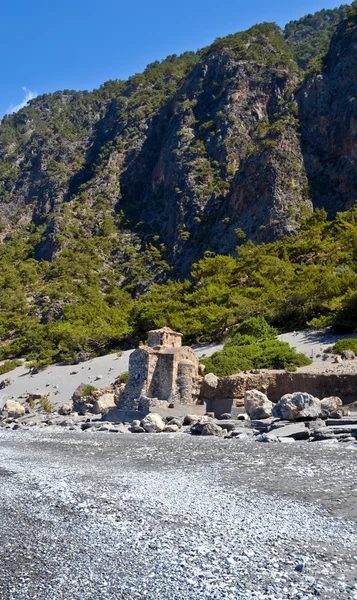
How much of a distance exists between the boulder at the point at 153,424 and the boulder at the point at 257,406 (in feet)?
8.18

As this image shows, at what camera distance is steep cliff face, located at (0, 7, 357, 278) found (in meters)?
70.4

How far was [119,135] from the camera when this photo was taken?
109m

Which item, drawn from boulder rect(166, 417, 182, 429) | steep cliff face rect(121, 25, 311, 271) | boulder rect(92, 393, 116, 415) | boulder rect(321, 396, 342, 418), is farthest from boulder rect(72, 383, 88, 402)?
steep cliff face rect(121, 25, 311, 271)

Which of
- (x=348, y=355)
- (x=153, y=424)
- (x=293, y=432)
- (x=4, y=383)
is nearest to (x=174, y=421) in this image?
(x=153, y=424)

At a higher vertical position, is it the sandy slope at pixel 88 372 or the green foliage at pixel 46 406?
the sandy slope at pixel 88 372

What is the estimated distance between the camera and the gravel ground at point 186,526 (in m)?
5.03

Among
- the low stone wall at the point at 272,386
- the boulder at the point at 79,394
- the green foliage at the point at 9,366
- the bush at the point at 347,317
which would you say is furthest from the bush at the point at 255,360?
the green foliage at the point at 9,366

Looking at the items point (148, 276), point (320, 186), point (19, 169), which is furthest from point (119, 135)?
point (320, 186)

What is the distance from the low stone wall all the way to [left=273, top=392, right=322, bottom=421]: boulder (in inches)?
111

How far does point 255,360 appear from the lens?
23172 mm

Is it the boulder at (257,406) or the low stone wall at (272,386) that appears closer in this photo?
the boulder at (257,406)

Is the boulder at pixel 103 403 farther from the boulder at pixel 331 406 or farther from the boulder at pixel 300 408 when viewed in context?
the boulder at pixel 331 406

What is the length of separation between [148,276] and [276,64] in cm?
4431

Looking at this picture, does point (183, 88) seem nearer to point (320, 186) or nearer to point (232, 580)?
point (320, 186)
